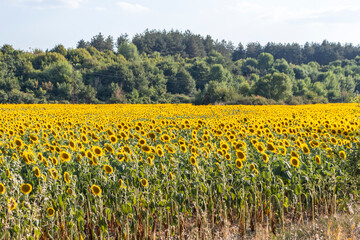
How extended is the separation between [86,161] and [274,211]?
296cm

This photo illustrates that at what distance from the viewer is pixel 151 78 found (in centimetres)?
7925

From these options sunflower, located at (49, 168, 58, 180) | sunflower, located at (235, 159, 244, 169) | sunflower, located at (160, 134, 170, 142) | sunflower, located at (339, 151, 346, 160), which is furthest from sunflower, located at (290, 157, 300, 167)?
sunflower, located at (49, 168, 58, 180)

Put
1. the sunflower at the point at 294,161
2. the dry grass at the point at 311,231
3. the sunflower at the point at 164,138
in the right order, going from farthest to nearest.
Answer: the sunflower at the point at 164,138 < the sunflower at the point at 294,161 < the dry grass at the point at 311,231

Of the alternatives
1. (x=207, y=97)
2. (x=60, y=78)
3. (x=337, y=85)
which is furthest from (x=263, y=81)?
(x=337, y=85)

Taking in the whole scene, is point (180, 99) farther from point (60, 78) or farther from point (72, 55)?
point (72, 55)

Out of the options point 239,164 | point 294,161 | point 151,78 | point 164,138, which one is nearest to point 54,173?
point 164,138

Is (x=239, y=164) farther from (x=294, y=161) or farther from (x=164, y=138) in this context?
(x=164, y=138)

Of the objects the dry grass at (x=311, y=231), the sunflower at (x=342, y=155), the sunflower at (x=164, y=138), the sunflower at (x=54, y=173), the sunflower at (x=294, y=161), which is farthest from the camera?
the sunflower at (x=164, y=138)

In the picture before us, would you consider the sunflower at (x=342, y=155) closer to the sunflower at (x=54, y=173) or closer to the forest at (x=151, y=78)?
the sunflower at (x=54, y=173)

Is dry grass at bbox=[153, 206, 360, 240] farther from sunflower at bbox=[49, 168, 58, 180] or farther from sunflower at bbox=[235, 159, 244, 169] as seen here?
sunflower at bbox=[49, 168, 58, 180]

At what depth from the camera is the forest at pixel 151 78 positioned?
178ft

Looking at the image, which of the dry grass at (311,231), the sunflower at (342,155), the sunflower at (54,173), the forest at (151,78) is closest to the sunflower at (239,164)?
the dry grass at (311,231)

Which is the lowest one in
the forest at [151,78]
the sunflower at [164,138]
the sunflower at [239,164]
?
the sunflower at [239,164]

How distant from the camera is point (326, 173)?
567 centimetres
